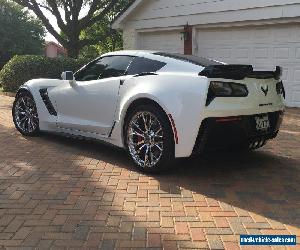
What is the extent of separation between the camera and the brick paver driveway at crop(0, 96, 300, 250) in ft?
10.5

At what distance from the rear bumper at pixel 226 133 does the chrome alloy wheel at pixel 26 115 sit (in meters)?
3.28

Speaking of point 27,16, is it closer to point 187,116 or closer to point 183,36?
point 183,36

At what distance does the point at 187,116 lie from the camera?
4.35 metres

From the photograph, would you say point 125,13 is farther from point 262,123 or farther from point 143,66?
point 262,123

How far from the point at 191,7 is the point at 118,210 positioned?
421 inches

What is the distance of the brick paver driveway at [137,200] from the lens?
3199mm

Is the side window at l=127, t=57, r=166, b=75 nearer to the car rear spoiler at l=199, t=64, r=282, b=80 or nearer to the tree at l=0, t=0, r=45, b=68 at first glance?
the car rear spoiler at l=199, t=64, r=282, b=80

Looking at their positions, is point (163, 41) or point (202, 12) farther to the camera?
point (163, 41)

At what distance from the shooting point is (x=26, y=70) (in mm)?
14094

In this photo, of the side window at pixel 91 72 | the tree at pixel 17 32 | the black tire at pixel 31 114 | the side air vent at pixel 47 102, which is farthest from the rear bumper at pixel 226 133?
the tree at pixel 17 32

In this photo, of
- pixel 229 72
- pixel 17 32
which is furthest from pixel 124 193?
pixel 17 32

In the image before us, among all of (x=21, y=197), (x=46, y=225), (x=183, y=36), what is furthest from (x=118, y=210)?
(x=183, y=36)

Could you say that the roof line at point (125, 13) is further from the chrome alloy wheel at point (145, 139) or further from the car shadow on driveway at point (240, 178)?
the chrome alloy wheel at point (145, 139)

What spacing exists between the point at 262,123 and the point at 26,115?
396cm
